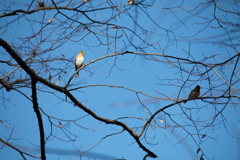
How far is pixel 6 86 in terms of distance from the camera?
3.16 m

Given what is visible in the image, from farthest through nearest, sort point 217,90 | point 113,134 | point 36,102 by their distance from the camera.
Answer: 1. point 113,134
2. point 36,102
3. point 217,90

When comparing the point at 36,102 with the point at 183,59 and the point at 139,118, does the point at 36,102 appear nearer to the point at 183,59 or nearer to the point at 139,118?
the point at 139,118

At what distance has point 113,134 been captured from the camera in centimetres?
349

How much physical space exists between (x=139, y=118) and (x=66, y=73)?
1032 mm

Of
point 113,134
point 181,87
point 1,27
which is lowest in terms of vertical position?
point 113,134

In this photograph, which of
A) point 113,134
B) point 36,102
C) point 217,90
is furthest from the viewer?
point 113,134

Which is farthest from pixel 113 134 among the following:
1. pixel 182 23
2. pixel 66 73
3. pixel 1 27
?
pixel 1 27

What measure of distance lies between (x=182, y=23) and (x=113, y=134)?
1.52m

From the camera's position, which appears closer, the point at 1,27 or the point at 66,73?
the point at 1,27

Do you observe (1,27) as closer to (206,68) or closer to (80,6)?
(80,6)

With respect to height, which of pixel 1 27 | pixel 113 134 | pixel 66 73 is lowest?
pixel 113 134

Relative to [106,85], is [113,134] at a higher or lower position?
lower

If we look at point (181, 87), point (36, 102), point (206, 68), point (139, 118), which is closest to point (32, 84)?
point (36, 102)

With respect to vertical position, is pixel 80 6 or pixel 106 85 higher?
pixel 80 6
